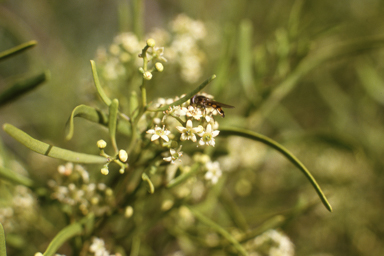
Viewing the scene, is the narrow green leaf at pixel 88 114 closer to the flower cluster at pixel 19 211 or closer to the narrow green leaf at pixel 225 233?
the narrow green leaf at pixel 225 233

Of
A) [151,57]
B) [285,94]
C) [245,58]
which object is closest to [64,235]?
[151,57]

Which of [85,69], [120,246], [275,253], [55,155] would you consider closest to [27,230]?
[120,246]

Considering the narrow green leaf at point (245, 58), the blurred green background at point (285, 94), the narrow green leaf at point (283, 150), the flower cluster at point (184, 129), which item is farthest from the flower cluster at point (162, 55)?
the narrow green leaf at point (283, 150)

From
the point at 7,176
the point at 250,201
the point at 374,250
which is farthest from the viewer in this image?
the point at 250,201

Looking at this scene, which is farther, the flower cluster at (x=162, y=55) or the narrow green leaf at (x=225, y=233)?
the flower cluster at (x=162, y=55)

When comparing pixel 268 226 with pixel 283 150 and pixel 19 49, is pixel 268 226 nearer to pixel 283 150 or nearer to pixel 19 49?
pixel 283 150

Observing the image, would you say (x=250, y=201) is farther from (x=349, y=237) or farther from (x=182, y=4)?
(x=182, y=4)
